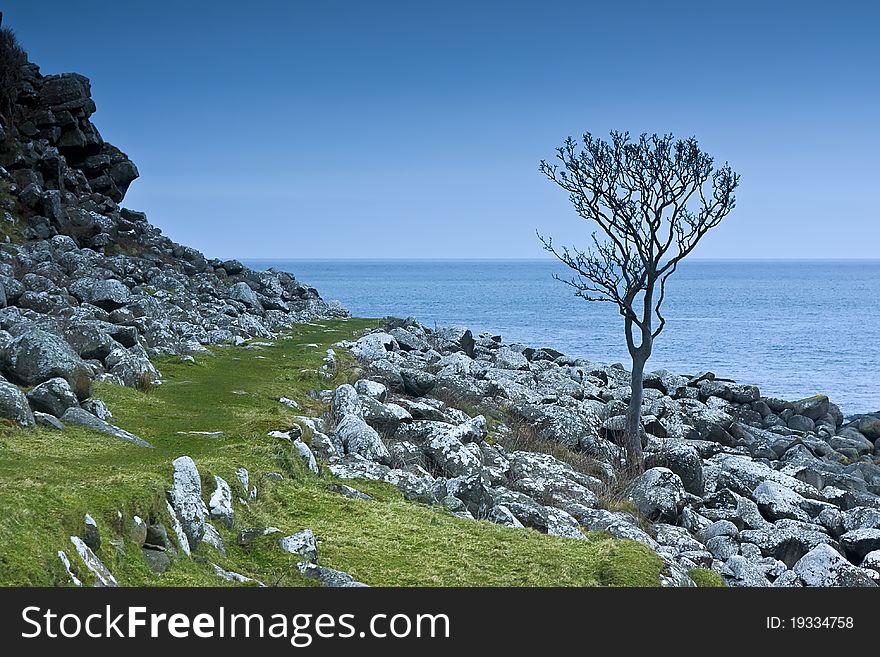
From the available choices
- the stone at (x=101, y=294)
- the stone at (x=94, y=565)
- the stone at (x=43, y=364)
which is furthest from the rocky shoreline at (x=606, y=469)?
the stone at (x=101, y=294)

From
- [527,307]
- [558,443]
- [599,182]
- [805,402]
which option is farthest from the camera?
[527,307]

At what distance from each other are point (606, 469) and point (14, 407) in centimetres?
1210

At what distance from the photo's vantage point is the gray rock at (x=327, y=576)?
7.70 meters

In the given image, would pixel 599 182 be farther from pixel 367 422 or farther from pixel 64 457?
pixel 64 457

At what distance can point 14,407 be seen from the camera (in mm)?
10680

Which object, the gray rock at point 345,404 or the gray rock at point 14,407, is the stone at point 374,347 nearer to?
the gray rock at point 345,404

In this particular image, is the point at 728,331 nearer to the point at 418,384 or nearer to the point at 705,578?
the point at 418,384

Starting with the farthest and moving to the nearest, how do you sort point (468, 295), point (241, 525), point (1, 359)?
point (468, 295)
point (1, 359)
point (241, 525)

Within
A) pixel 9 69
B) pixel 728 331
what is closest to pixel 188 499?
pixel 9 69

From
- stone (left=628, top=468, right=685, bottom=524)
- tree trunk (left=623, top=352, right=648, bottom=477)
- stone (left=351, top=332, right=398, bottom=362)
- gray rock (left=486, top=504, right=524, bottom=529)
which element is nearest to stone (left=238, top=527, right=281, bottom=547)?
gray rock (left=486, top=504, right=524, bottom=529)
